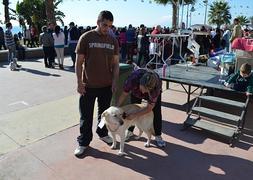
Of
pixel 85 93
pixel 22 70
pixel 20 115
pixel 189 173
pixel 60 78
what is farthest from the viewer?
pixel 22 70

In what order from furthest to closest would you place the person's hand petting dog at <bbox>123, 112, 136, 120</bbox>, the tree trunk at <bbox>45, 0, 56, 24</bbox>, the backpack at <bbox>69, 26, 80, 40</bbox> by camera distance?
the tree trunk at <bbox>45, 0, 56, 24</bbox>
the backpack at <bbox>69, 26, 80, 40</bbox>
the person's hand petting dog at <bbox>123, 112, 136, 120</bbox>

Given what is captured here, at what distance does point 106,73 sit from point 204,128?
74.7 inches

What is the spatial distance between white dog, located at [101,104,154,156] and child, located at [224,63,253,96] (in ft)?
6.20

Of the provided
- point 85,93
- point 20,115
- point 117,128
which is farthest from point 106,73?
point 20,115

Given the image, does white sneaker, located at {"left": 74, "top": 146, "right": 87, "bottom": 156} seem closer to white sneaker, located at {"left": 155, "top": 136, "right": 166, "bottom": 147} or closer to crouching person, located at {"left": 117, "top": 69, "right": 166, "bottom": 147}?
crouching person, located at {"left": 117, "top": 69, "right": 166, "bottom": 147}

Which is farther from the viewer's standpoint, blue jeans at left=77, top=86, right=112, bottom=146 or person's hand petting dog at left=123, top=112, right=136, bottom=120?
blue jeans at left=77, top=86, right=112, bottom=146

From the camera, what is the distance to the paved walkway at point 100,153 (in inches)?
140

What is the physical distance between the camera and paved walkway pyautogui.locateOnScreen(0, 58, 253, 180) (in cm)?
355

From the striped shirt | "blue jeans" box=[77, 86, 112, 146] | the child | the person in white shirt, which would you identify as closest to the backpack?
the person in white shirt

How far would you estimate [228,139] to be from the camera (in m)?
4.47

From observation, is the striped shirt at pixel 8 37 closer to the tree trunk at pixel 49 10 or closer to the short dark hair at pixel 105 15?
the tree trunk at pixel 49 10

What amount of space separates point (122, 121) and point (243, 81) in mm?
2554

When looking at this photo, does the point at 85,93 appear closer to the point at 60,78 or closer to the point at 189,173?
the point at 189,173

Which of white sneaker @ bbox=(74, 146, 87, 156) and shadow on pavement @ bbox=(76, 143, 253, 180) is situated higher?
white sneaker @ bbox=(74, 146, 87, 156)
